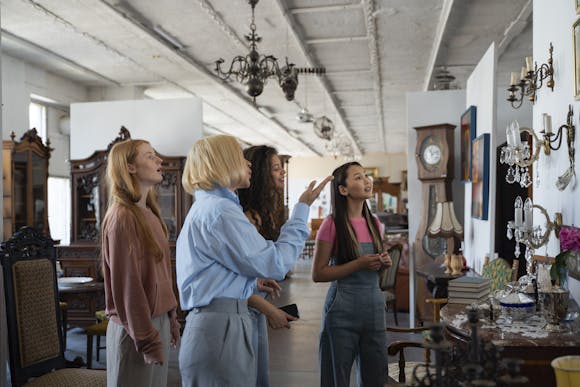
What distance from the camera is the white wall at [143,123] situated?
7742 mm

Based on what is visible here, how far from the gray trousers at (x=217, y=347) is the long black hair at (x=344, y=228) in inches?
39.3

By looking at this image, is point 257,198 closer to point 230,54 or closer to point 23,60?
point 230,54

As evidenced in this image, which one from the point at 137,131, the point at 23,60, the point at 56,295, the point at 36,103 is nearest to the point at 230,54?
the point at 137,131

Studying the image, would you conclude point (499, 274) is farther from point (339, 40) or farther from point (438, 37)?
point (339, 40)

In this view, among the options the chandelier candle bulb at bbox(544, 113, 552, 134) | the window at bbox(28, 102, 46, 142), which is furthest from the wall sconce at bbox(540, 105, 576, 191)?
the window at bbox(28, 102, 46, 142)

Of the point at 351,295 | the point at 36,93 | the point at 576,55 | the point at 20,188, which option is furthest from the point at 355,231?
the point at 36,93

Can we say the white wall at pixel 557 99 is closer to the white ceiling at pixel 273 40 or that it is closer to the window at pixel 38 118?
the white ceiling at pixel 273 40

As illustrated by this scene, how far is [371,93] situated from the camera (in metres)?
11.7

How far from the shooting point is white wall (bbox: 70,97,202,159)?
7.74 metres

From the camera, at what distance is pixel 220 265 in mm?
1912

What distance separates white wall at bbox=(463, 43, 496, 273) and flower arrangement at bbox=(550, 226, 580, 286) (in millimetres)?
1760

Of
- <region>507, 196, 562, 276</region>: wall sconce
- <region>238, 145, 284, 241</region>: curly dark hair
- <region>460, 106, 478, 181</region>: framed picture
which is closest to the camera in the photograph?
<region>238, 145, 284, 241</region>: curly dark hair

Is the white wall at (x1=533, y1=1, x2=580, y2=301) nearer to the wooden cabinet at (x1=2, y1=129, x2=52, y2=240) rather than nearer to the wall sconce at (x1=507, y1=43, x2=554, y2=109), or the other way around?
the wall sconce at (x1=507, y1=43, x2=554, y2=109)

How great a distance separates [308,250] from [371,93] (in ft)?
17.5
